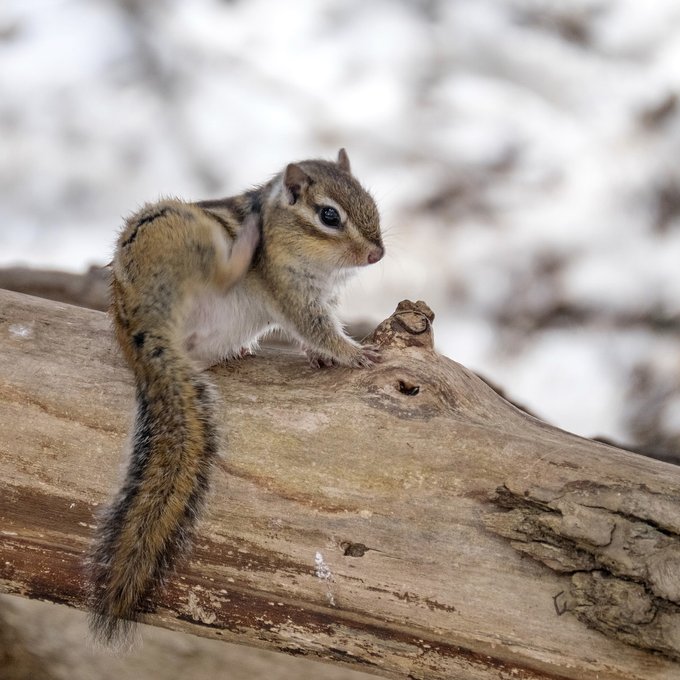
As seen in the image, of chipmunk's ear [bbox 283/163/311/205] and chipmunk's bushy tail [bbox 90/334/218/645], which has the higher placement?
chipmunk's ear [bbox 283/163/311/205]

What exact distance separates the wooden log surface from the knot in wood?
10 centimetres

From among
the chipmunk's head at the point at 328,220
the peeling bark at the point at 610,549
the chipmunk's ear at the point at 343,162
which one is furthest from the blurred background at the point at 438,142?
the peeling bark at the point at 610,549

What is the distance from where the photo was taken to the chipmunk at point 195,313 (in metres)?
1.88

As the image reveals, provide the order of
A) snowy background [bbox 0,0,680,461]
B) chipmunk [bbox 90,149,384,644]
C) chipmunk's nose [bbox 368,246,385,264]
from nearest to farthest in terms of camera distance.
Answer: chipmunk [bbox 90,149,384,644] → chipmunk's nose [bbox 368,246,385,264] → snowy background [bbox 0,0,680,461]

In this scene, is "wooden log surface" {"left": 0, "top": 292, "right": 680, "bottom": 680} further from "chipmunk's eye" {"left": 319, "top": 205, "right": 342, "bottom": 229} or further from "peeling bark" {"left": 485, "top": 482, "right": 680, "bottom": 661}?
"chipmunk's eye" {"left": 319, "top": 205, "right": 342, "bottom": 229}

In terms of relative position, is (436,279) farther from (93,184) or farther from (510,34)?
(93,184)

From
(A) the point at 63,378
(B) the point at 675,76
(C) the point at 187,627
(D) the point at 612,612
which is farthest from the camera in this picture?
(B) the point at 675,76

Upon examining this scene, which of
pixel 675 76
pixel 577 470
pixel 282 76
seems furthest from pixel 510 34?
pixel 577 470

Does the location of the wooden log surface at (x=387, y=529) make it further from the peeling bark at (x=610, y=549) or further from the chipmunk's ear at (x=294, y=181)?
the chipmunk's ear at (x=294, y=181)

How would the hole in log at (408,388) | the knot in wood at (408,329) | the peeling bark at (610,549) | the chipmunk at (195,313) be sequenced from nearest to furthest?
the peeling bark at (610,549)
the chipmunk at (195,313)
the hole in log at (408,388)
the knot in wood at (408,329)

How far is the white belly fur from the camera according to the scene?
2303 mm

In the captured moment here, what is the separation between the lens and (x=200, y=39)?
4.32 metres

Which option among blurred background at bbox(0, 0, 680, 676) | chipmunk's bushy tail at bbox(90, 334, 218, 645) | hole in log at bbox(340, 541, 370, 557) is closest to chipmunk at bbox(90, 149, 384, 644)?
chipmunk's bushy tail at bbox(90, 334, 218, 645)

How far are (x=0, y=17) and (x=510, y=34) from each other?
2.32m
